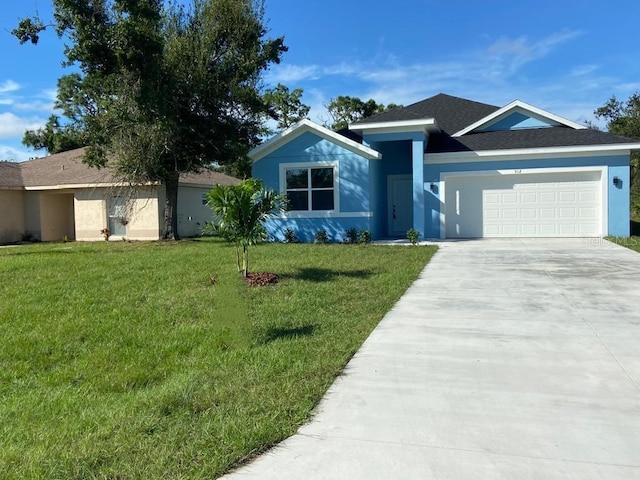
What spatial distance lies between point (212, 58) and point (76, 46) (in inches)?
174

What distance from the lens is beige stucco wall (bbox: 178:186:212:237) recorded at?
2373 cm

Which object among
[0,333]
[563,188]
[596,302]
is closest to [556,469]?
[596,302]

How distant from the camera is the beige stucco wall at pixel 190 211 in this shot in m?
23.7

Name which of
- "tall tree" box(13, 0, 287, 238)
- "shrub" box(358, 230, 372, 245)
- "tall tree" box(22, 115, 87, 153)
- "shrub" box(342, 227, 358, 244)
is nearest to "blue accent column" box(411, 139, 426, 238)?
"shrub" box(358, 230, 372, 245)

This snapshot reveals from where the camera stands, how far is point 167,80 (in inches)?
659

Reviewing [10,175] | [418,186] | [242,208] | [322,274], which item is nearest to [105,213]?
[10,175]

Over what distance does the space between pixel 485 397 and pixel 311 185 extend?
1406cm

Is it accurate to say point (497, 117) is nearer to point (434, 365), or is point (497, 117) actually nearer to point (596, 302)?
point (596, 302)

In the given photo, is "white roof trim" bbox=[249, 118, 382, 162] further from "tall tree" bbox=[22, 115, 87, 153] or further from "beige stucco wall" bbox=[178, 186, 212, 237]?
"tall tree" bbox=[22, 115, 87, 153]

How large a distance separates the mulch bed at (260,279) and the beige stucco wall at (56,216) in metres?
17.7

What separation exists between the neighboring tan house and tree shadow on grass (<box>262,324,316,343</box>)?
15949 mm

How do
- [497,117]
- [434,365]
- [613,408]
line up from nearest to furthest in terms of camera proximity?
1. [613,408]
2. [434,365]
3. [497,117]

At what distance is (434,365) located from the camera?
16.0ft

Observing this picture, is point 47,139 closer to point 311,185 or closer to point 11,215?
point 11,215
